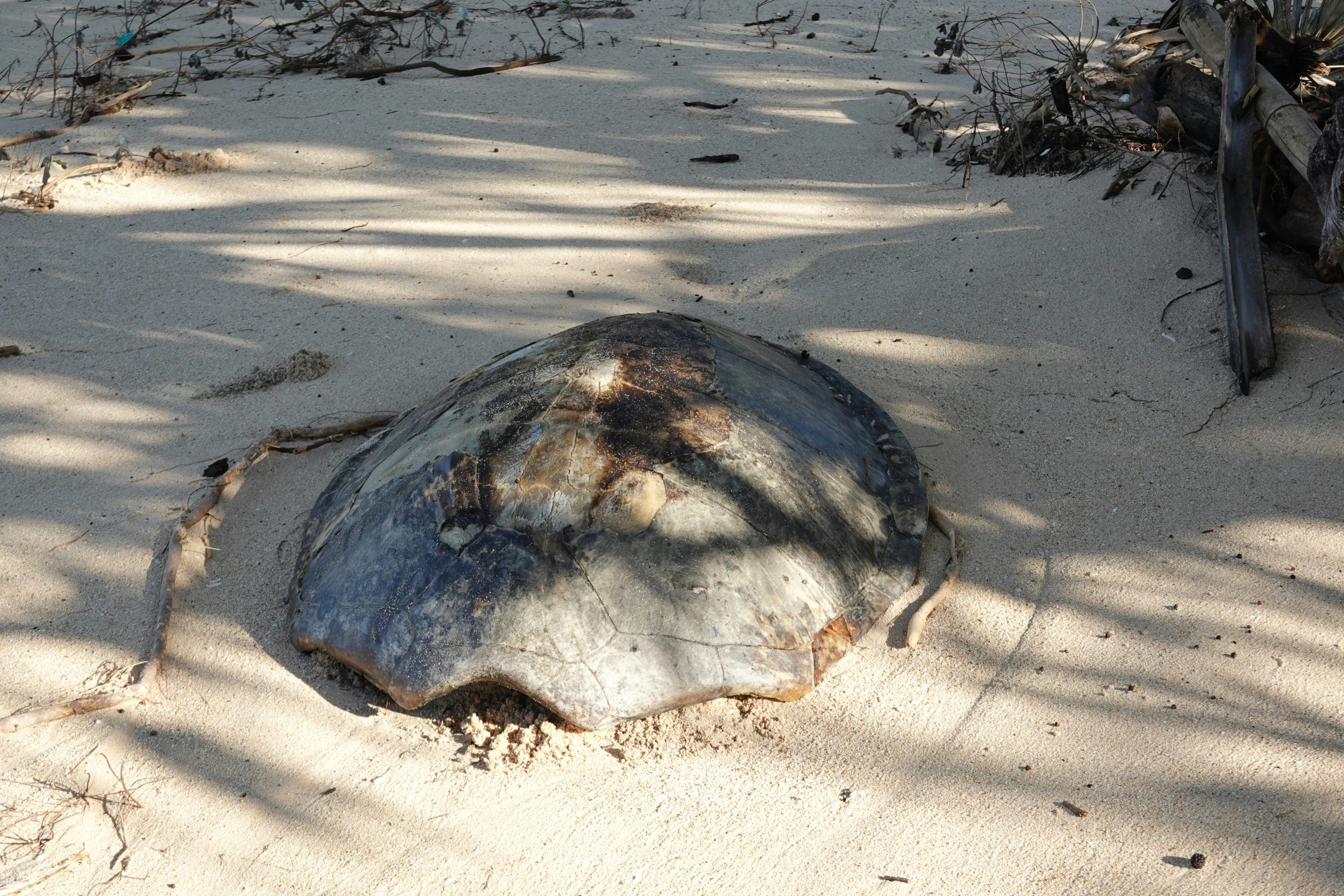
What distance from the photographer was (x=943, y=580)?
9.47ft

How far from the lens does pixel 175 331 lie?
4.32 metres

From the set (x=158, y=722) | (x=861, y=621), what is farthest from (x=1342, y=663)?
(x=158, y=722)

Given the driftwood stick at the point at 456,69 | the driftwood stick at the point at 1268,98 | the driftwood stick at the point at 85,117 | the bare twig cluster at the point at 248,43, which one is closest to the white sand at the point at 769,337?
the driftwood stick at the point at 85,117

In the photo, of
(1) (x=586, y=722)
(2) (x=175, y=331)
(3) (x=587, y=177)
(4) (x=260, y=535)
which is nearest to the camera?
(1) (x=586, y=722)

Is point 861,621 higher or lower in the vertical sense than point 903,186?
lower

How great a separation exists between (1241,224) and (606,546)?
258 cm

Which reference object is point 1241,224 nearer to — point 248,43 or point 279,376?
point 279,376

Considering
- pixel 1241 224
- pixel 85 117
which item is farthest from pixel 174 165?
pixel 1241 224

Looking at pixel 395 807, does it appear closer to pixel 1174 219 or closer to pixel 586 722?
pixel 586 722

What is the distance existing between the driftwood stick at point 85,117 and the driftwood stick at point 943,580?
5763 mm

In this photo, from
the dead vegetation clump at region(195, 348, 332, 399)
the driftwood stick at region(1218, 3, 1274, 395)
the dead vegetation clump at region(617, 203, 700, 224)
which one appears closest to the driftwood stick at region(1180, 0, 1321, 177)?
the driftwood stick at region(1218, 3, 1274, 395)

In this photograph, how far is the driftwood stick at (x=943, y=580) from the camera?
2.71 meters

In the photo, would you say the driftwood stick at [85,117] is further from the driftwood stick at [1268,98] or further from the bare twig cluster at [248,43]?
the driftwood stick at [1268,98]

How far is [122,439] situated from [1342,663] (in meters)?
3.99
